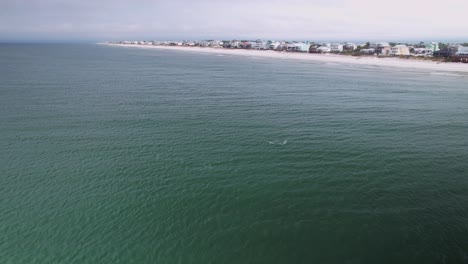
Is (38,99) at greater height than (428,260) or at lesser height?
greater

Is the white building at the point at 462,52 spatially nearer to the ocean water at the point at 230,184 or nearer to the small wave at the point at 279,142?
the ocean water at the point at 230,184

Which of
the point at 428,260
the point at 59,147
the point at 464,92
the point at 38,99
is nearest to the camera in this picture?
the point at 428,260

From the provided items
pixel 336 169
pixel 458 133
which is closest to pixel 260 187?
pixel 336 169

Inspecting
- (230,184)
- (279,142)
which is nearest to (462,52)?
(279,142)

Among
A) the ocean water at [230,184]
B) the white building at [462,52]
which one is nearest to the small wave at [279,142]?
the ocean water at [230,184]

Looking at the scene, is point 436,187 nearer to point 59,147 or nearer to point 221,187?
point 221,187

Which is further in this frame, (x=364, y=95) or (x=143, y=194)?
(x=364, y=95)

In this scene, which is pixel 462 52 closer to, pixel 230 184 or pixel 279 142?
pixel 279 142

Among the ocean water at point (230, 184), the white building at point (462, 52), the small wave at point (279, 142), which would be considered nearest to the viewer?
the ocean water at point (230, 184)

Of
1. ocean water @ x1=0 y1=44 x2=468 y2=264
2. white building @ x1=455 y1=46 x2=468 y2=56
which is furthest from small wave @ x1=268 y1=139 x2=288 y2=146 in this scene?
white building @ x1=455 y1=46 x2=468 y2=56
